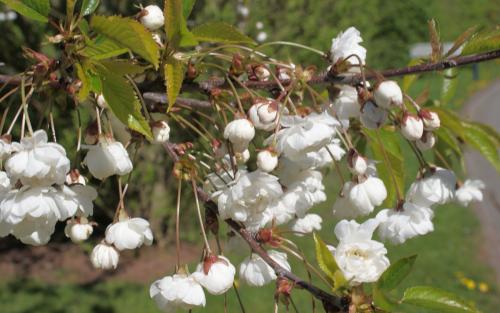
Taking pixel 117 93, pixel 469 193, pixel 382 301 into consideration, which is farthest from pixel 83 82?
pixel 469 193

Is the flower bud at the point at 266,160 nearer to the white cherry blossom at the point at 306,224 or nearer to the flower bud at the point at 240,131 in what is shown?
the flower bud at the point at 240,131

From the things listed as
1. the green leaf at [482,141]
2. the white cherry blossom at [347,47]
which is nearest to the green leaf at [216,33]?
the white cherry blossom at [347,47]

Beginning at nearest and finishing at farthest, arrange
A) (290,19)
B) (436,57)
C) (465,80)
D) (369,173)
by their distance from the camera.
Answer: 1. (436,57)
2. (369,173)
3. (290,19)
4. (465,80)

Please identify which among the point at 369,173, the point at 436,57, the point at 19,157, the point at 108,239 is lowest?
the point at 108,239

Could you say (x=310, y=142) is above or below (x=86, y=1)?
below

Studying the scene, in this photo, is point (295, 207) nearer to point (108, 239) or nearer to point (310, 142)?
point (310, 142)

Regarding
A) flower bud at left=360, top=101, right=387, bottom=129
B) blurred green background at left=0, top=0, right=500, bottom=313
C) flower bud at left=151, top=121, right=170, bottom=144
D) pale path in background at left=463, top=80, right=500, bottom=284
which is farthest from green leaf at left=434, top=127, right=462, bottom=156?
blurred green background at left=0, top=0, right=500, bottom=313

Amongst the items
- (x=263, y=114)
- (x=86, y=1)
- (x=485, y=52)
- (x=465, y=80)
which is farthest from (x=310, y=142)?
(x=465, y=80)
